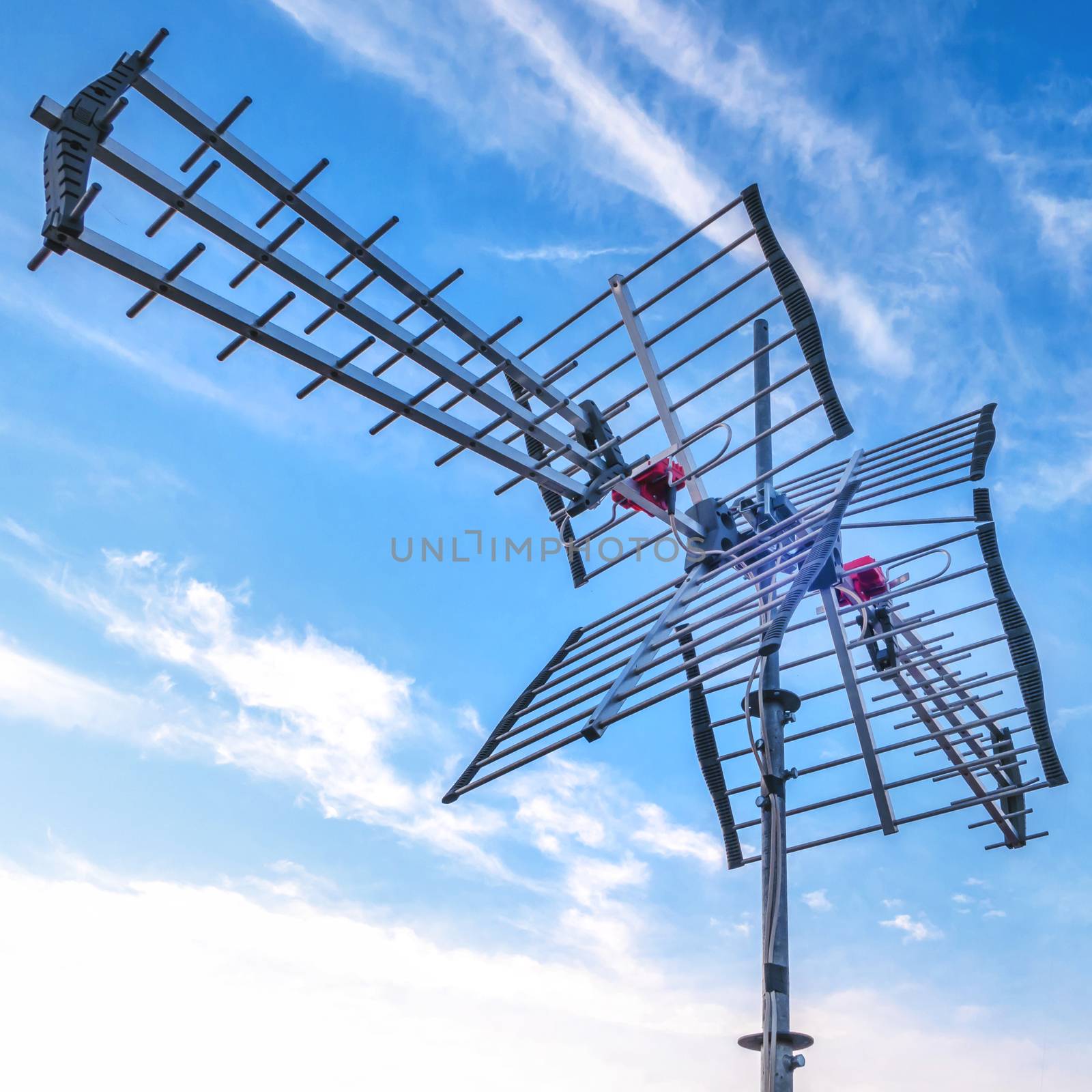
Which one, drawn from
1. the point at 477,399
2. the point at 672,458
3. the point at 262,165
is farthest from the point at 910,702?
the point at 262,165

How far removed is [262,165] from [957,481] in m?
5.14

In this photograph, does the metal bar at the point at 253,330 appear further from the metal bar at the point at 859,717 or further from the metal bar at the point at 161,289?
the metal bar at the point at 859,717

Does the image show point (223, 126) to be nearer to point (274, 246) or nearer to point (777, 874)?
point (274, 246)

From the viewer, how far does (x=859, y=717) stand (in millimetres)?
7512

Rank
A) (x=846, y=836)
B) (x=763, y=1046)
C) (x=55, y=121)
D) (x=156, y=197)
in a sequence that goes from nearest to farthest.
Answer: (x=55, y=121), (x=156, y=197), (x=763, y=1046), (x=846, y=836)

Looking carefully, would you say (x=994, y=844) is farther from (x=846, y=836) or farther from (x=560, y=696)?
(x=560, y=696)

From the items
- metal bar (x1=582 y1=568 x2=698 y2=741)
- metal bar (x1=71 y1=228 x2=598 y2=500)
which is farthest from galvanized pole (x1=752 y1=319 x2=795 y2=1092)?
metal bar (x1=71 y1=228 x2=598 y2=500)

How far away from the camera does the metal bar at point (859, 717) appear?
7.13 metres

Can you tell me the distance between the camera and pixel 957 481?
7.71 meters

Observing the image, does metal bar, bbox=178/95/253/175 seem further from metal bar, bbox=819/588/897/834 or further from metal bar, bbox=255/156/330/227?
metal bar, bbox=819/588/897/834

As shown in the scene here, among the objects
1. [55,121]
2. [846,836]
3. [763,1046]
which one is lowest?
[763,1046]

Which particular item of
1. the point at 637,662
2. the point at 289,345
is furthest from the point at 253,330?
the point at 637,662

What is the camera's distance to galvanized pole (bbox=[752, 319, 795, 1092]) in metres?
5.76

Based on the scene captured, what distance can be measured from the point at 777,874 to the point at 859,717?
5.38ft
